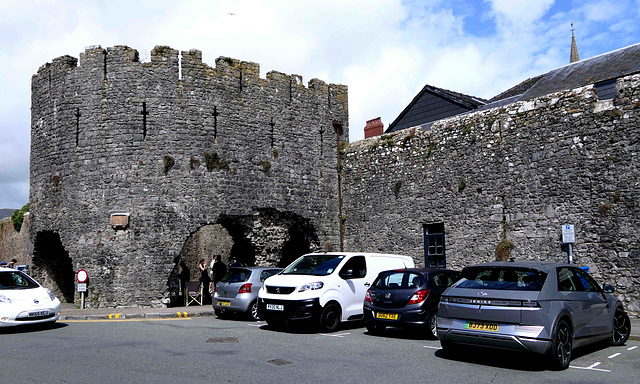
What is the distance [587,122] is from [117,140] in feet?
44.7

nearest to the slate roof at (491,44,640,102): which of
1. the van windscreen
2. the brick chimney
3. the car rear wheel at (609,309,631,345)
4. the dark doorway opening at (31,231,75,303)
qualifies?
the brick chimney

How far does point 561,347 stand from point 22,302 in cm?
1005

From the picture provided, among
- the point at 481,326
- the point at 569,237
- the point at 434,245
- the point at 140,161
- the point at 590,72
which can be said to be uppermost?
the point at 590,72

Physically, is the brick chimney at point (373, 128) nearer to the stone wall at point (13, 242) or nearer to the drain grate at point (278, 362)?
the drain grate at point (278, 362)

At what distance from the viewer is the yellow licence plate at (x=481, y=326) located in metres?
7.35

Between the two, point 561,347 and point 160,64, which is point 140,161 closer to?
point 160,64

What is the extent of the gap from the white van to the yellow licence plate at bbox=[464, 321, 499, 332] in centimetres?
382

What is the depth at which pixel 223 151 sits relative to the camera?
17953 millimetres

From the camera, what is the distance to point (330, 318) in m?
11.1

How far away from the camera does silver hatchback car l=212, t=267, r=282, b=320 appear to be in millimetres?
13203

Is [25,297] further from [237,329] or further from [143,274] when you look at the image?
[143,274]

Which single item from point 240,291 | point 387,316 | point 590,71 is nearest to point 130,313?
point 240,291

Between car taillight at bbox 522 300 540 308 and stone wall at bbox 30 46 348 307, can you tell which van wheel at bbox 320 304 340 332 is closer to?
car taillight at bbox 522 300 540 308

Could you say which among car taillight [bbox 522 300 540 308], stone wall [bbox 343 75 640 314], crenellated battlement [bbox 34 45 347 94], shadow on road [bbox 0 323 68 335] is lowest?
shadow on road [bbox 0 323 68 335]
